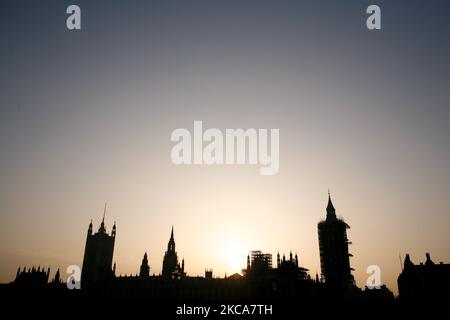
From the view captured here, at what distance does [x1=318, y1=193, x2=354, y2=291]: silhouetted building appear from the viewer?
99.7m

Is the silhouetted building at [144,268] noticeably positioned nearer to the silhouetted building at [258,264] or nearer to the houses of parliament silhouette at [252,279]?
the houses of parliament silhouette at [252,279]

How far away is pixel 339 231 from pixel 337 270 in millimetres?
11618

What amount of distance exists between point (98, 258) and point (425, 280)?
291ft

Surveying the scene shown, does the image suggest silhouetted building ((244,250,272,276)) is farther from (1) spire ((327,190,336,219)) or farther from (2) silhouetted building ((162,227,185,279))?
(1) spire ((327,190,336,219))

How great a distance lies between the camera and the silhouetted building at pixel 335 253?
9969 cm

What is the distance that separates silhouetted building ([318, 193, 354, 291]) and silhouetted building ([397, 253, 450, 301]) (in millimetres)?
18469

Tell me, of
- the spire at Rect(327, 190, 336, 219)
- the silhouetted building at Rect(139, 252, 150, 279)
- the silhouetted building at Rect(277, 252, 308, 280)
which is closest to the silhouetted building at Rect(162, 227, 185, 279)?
the silhouetted building at Rect(139, 252, 150, 279)

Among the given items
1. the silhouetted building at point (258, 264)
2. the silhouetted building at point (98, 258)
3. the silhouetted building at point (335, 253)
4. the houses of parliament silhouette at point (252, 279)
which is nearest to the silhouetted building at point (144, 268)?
the houses of parliament silhouette at point (252, 279)

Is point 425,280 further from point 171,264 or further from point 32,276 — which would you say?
point 32,276

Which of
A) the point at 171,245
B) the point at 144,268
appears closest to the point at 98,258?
the point at 144,268

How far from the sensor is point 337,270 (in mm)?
99938

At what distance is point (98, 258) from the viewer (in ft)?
358
